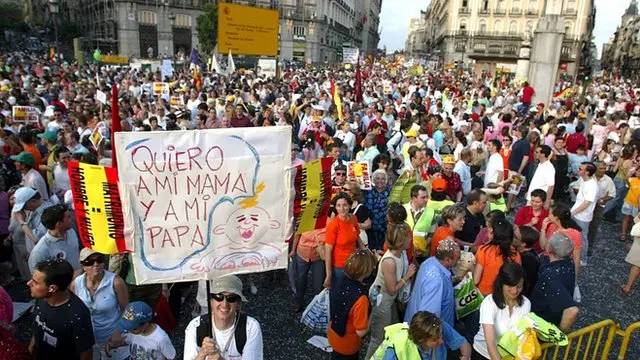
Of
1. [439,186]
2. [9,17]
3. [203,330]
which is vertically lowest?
[203,330]

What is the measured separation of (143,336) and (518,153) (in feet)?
23.8

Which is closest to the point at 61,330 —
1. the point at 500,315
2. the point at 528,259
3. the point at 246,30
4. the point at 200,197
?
the point at 200,197

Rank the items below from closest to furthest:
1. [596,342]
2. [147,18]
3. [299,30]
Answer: [596,342]
[147,18]
[299,30]

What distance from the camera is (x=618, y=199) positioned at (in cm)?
887

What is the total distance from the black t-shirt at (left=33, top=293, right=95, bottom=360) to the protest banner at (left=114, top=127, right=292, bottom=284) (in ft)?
2.66

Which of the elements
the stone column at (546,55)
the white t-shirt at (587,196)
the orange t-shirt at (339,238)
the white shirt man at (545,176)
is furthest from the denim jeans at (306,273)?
the stone column at (546,55)

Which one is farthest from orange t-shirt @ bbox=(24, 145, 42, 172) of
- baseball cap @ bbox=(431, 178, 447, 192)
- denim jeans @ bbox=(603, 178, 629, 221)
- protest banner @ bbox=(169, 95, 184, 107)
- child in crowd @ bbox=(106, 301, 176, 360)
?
denim jeans @ bbox=(603, 178, 629, 221)

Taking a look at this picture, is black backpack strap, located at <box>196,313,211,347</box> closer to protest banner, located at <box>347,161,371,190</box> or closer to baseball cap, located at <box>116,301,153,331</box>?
baseball cap, located at <box>116,301,153,331</box>

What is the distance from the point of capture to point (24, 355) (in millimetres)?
2711

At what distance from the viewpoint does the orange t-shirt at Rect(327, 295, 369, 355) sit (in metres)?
3.47

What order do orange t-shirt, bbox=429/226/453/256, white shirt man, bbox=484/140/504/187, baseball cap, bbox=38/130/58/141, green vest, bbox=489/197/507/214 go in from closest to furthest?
1. orange t-shirt, bbox=429/226/453/256
2. green vest, bbox=489/197/507/214
3. white shirt man, bbox=484/140/504/187
4. baseball cap, bbox=38/130/58/141

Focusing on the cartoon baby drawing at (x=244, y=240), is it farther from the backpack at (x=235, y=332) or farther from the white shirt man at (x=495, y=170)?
the white shirt man at (x=495, y=170)

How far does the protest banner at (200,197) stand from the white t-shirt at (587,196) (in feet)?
17.6

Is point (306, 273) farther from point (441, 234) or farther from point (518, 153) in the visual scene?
point (518, 153)
